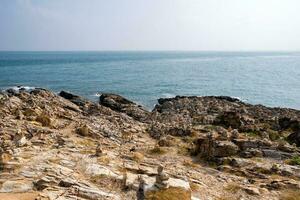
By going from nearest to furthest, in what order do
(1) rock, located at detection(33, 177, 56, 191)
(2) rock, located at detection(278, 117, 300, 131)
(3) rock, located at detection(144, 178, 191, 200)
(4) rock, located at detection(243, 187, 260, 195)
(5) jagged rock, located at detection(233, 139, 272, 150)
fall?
(3) rock, located at detection(144, 178, 191, 200) → (1) rock, located at detection(33, 177, 56, 191) → (4) rock, located at detection(243, 187, 260, 195) → (5) jagged rock, located at detection(233, 139, 272, 150) → (2) rock, located at detection(278, 117, 300, 131)

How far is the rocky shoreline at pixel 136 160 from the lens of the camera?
20172mm

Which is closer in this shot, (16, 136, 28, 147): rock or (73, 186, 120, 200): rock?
(73, 186, 120, 200): rock

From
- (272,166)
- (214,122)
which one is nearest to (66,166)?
(272,166)

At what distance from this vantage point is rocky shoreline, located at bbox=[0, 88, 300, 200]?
2017 cm

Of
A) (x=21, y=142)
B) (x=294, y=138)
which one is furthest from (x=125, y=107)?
(x=21, y=142)

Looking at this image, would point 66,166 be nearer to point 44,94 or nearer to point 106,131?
point 106,131

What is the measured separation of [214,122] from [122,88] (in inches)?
2194

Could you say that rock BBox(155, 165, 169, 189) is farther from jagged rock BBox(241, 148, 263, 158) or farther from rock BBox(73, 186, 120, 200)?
jagged rock BBox(241, 148, 263, 158)

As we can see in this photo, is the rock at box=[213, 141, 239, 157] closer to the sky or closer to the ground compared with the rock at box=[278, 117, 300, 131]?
closer to the sky

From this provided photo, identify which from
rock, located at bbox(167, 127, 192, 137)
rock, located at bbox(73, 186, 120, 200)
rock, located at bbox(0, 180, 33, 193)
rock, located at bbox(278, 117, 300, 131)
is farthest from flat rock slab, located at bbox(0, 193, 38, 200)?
rock, located at bbox(278, 117, 300, 131)

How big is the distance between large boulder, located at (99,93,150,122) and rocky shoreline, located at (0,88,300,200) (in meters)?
8.47

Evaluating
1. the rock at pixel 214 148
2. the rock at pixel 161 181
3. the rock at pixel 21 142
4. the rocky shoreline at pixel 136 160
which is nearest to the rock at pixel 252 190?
the rocky shoreline at pixel 136 160

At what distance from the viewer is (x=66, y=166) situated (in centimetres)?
2314

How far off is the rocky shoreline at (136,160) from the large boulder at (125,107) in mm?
8469
